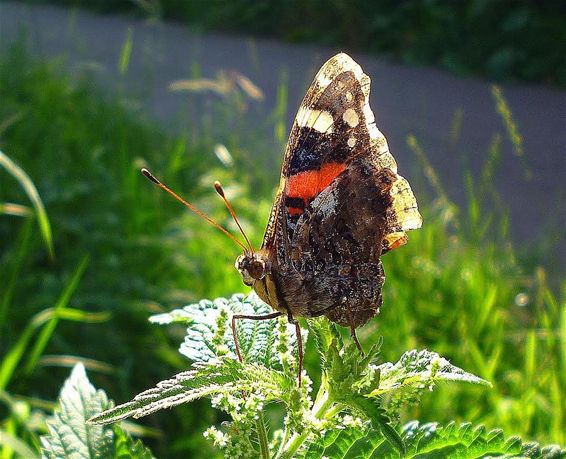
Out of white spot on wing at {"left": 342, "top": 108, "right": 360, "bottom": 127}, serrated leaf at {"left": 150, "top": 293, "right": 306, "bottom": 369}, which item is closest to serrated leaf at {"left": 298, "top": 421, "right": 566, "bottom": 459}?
serrated leaf at {"left": 150, "top": 293, "right": 306, "bottom": 369}

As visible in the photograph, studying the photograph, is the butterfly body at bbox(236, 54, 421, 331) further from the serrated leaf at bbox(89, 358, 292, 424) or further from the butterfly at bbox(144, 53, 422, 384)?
the serrated leaf at bbox(89, 358, 292, 424)

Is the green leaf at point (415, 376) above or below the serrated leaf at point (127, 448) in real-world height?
above

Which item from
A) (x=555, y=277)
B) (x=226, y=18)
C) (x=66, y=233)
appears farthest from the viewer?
(x=226, y=18)

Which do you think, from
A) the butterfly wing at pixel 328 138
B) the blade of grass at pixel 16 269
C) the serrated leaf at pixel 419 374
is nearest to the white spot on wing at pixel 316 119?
the butterfly wing at pixel 328 138

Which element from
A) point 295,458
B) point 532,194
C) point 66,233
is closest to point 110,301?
point 66,233

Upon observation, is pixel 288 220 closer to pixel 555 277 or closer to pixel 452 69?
pixel 555 277

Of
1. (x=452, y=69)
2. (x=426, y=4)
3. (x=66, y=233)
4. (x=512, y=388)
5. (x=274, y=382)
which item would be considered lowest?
(x=512, y=388)

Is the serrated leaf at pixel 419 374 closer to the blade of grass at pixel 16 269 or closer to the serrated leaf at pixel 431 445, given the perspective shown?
the serrated leaf at pixel 431 445
